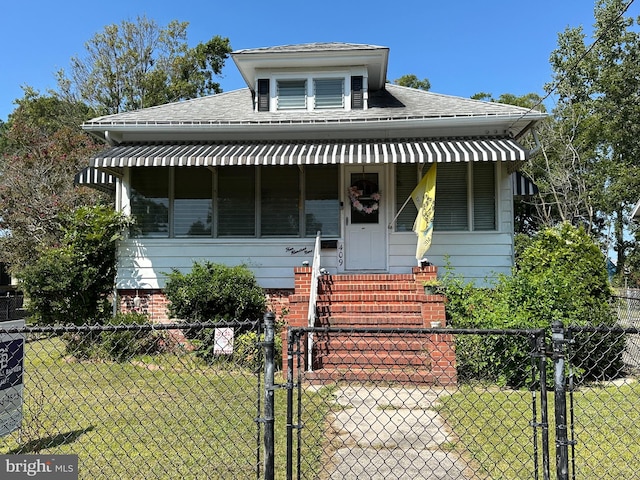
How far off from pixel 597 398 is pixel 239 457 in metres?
4.89

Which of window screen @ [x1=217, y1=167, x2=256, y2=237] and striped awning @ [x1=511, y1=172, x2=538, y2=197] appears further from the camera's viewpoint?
striped awning @ [x1=511, y1=172, x2=538, y2=197]

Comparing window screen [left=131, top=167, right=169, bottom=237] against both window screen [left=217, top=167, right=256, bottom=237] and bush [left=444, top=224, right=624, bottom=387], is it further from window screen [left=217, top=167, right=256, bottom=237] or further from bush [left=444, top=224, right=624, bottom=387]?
bush [left=444, top=224, right=624, bottom=387]

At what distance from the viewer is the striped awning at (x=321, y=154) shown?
9.09m

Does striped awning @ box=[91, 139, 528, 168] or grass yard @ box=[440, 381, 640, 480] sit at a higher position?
striped awning @ box=[91, 139, 528, 168]

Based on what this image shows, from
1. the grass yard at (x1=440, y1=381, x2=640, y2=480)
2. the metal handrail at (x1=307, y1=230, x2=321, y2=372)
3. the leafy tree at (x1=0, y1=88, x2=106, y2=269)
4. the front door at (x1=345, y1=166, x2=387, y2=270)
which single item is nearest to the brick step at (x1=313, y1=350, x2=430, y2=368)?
the metal handrail at (x1=307, y1=230, x2=321, y2=372)

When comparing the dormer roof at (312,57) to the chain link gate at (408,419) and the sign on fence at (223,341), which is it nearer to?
the chain link gate at (408,419)

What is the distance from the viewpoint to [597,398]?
6203 millimetres

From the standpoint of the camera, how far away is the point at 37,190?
59.1 ft

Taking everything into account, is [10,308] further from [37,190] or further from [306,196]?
[306,196]

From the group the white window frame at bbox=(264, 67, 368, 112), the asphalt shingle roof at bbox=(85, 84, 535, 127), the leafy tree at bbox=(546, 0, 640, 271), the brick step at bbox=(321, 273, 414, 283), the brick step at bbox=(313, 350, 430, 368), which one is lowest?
the brick step at bbox=(313, 350, 430, 368)

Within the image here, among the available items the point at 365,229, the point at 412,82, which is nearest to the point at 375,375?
the point at 365,229

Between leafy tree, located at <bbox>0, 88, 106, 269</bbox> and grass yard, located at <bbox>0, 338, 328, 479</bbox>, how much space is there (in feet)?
38.9

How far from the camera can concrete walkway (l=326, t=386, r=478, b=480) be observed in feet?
12.8

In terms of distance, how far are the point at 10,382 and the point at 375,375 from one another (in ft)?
15.2
